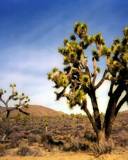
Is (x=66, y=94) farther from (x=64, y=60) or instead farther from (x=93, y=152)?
(x=93, y=152)

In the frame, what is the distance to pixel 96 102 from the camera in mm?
19109

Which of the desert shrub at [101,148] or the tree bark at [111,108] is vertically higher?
the tree bark at [111,108]

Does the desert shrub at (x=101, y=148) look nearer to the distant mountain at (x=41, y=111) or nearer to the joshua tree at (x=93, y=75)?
the joshua tree at (x=93, y=75)

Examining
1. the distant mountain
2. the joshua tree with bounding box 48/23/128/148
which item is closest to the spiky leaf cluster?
the joshua tree with bounding box 48/23/128/148

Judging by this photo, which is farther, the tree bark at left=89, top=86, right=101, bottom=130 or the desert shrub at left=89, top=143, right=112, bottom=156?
the tree bark at left=89, top=86, right=101, bottom=130

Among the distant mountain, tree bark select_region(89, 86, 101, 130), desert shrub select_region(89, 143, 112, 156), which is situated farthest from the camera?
the distant mountain

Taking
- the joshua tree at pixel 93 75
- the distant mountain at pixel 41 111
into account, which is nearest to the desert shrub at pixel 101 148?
the joshua tree at pixel 93 75

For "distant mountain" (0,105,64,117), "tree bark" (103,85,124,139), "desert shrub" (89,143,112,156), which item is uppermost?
"distant mountain" (0,105,64,117)

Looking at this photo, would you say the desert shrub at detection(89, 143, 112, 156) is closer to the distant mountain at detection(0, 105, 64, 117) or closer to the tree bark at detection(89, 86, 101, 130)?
the tree bark at detection(89, 86, 101, 130)

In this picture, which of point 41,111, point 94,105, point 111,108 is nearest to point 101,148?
point 111,108

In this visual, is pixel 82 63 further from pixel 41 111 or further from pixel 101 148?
pixel 41 111

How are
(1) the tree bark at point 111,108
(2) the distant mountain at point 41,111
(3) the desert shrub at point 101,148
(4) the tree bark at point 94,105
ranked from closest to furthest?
(3) the desert shrub at point 101,148 < (1) the tree bark at point 111,108 < (4) the tree bark at point 94,105 < (2) the distant mountain at point 41,111

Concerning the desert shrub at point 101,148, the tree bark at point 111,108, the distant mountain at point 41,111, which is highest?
the distant mountain at point 41,111

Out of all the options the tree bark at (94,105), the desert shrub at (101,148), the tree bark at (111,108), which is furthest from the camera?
the tree bark at (94,105)
